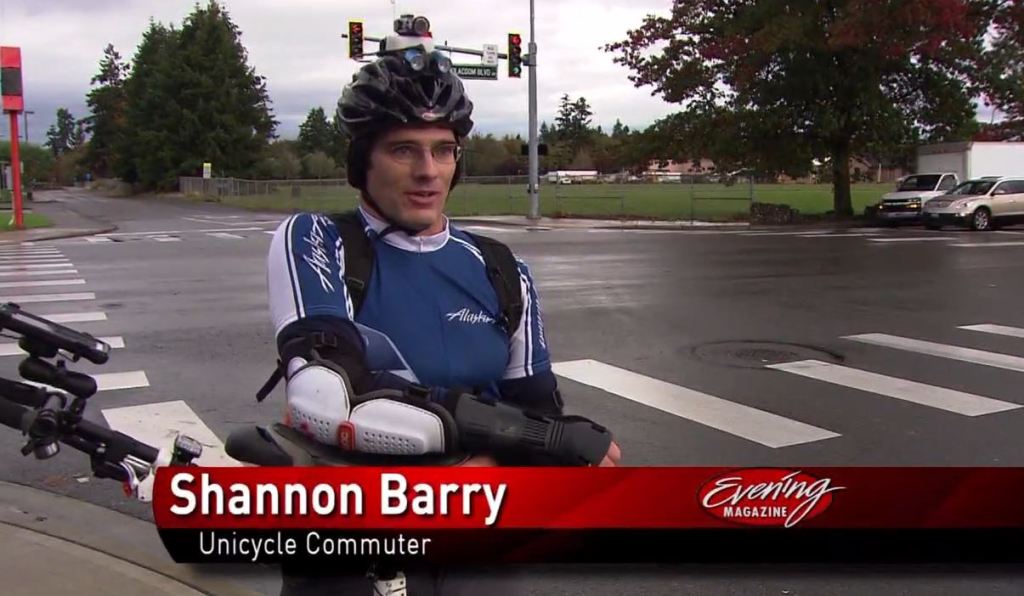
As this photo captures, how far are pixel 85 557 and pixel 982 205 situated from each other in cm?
2749

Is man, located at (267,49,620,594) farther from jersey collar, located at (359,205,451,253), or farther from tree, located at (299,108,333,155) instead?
tree, located at (299,108,333,155)

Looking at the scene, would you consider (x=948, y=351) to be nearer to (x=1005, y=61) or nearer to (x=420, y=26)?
(x=420, y=26)

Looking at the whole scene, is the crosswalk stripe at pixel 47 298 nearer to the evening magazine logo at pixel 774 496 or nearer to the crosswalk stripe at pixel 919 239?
the evening magazine logo at pixel 774 496

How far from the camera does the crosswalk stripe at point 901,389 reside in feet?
22.4

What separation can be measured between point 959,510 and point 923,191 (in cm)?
3035

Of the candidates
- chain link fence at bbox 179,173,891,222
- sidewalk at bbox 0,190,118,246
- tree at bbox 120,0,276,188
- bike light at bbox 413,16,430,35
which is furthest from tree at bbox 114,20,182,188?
bike light at bbox 413,16,430,35

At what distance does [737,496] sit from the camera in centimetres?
189

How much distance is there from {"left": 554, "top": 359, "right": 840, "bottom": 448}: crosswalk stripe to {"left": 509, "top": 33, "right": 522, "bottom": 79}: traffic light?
23.8 metres

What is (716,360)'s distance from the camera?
8500mm

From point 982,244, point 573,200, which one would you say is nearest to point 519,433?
point 982,244

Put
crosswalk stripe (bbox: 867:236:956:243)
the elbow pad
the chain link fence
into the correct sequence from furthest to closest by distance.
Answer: the chain link fence, crosswalk stripe (bbox: 867:236:956:243), the elbow pad

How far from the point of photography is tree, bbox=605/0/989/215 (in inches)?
1120

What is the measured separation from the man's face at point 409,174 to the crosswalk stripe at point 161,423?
3.98m

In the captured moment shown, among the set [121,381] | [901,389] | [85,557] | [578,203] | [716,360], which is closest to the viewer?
[85,557]
